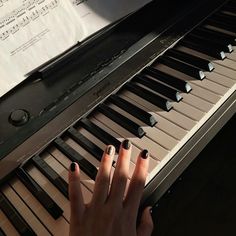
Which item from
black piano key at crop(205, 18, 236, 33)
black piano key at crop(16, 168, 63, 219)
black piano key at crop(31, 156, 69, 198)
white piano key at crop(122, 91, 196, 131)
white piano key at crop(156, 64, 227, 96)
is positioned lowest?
black piano key at crop(16, 168, 63, 219)

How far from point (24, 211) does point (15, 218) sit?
0.03 m

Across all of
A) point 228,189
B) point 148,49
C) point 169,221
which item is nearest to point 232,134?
point 228,189

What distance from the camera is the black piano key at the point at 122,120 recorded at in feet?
3.14

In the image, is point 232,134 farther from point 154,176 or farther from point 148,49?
point 154,176

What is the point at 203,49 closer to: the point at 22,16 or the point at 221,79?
the point at 221,79

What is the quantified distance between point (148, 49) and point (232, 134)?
0.71 metres

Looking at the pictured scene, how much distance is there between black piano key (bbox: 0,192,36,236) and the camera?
813mm

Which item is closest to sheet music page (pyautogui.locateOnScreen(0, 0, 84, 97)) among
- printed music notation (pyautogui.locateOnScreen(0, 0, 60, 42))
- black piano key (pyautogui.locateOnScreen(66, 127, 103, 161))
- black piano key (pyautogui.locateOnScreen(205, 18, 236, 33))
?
printed music notation (pyautogui.locateOnScreen(0, 0, 60, 42))

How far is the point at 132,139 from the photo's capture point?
0.95 meters

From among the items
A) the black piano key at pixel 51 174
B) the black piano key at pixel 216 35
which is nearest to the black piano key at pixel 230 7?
the black piano key at pixel 216 35

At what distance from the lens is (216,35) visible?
1188 mm

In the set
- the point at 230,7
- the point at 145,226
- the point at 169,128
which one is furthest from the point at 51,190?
the point at 230,7

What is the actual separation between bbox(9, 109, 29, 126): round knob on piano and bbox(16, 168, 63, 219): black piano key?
0.12 meters

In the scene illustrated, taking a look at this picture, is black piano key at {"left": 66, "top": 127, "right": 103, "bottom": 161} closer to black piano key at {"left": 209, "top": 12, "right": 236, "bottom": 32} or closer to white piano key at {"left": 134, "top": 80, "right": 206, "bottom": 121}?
white piano key at {"left": 134, "top": 80, "right": 206, "bottom": 121}
